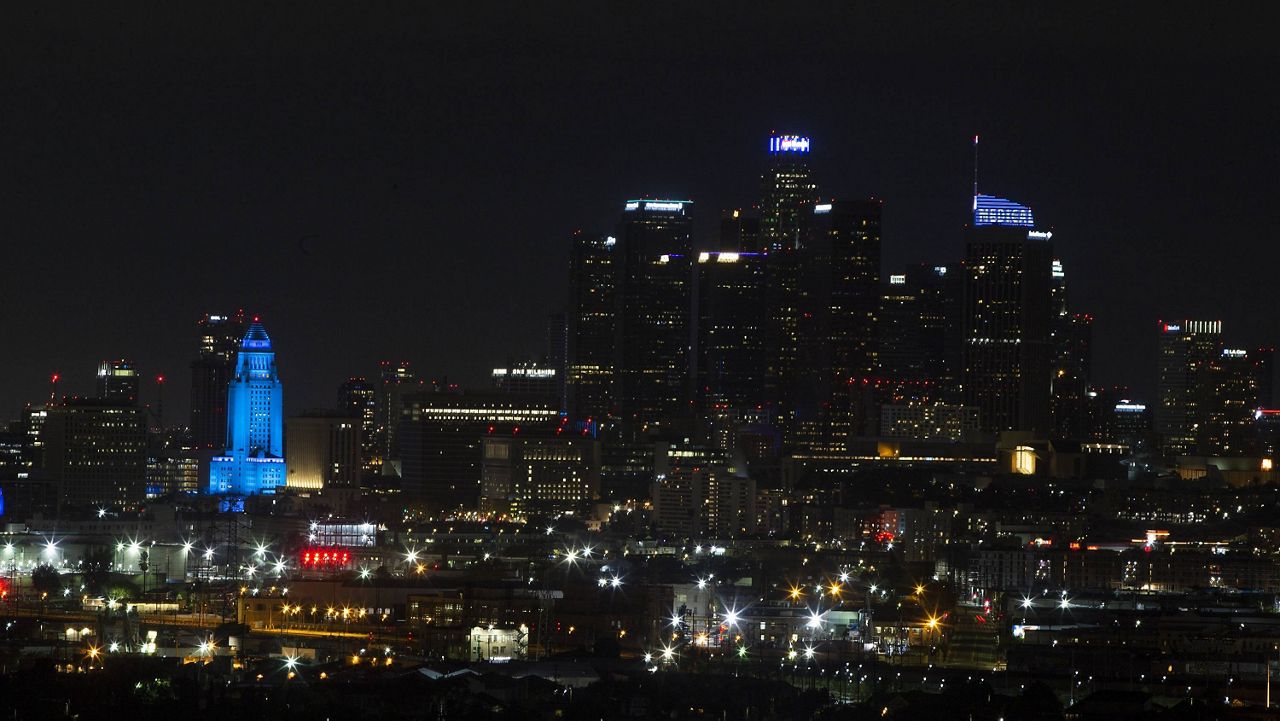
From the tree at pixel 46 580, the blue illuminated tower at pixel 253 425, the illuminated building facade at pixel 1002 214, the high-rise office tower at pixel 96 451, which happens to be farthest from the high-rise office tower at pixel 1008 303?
the tree at pixel 46 580

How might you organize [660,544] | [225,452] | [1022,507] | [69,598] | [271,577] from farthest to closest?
1. [225,452]
2. [1022,507]
3. [660,544]
4. [271,577]
5. [69,598]

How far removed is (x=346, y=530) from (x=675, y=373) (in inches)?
1536

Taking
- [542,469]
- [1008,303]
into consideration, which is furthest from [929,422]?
[542,469]

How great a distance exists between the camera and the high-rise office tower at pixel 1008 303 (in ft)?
403

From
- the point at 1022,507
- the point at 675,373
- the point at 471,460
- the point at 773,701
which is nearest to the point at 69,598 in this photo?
the point at 773,701

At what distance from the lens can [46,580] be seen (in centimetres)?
6700

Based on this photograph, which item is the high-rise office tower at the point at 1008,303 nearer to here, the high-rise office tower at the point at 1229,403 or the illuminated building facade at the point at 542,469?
the high-rise office tower at the point at 1229,403

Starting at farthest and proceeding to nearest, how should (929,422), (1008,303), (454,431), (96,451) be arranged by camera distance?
(929,422) < (1008,303) < (454,431) < (96,451)

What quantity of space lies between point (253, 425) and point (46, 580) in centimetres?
4609

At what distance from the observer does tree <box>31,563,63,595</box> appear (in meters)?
65.5

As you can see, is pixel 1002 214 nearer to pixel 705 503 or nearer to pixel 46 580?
pixel 705 503

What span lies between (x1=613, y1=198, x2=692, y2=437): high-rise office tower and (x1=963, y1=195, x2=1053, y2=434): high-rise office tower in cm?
1213

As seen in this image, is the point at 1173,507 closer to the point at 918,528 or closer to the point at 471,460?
the point at 918,528

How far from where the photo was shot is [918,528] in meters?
90.3
